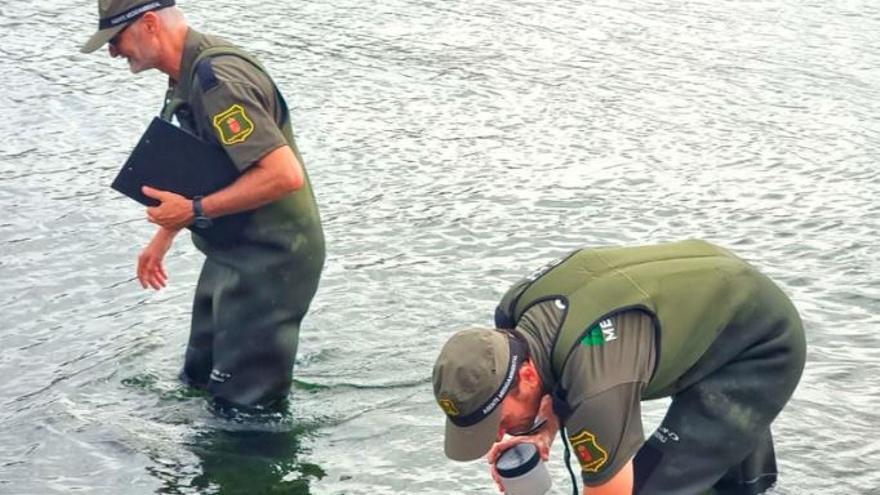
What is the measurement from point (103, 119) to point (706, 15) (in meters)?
7.39

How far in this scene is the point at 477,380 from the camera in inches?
201

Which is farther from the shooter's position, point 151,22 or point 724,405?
point 151,22

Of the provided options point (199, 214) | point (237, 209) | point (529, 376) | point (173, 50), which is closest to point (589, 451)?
point (529, 376)

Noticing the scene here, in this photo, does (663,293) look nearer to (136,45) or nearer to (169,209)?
(169,209)

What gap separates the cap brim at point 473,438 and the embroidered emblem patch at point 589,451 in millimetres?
295

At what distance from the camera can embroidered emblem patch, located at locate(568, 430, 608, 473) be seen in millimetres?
5258

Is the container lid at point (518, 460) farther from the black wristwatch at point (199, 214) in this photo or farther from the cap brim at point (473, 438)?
the black wristwatch at point (199, 214)

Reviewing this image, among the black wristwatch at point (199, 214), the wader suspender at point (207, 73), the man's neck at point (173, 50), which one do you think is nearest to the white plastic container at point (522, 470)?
the black wristwatch at point (199, 214)

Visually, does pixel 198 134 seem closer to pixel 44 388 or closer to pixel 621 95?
pixel 44 388

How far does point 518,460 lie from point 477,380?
724 mm

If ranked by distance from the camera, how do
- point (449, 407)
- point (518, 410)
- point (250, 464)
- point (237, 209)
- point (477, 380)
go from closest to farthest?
point (477, 380) < point (449, 407) < point (518, 410) < point (237, 209) < point (250, 464)

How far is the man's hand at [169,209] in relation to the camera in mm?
7281

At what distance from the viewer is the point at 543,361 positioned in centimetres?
537

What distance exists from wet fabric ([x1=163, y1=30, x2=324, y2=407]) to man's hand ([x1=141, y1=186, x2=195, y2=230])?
1.11ft
